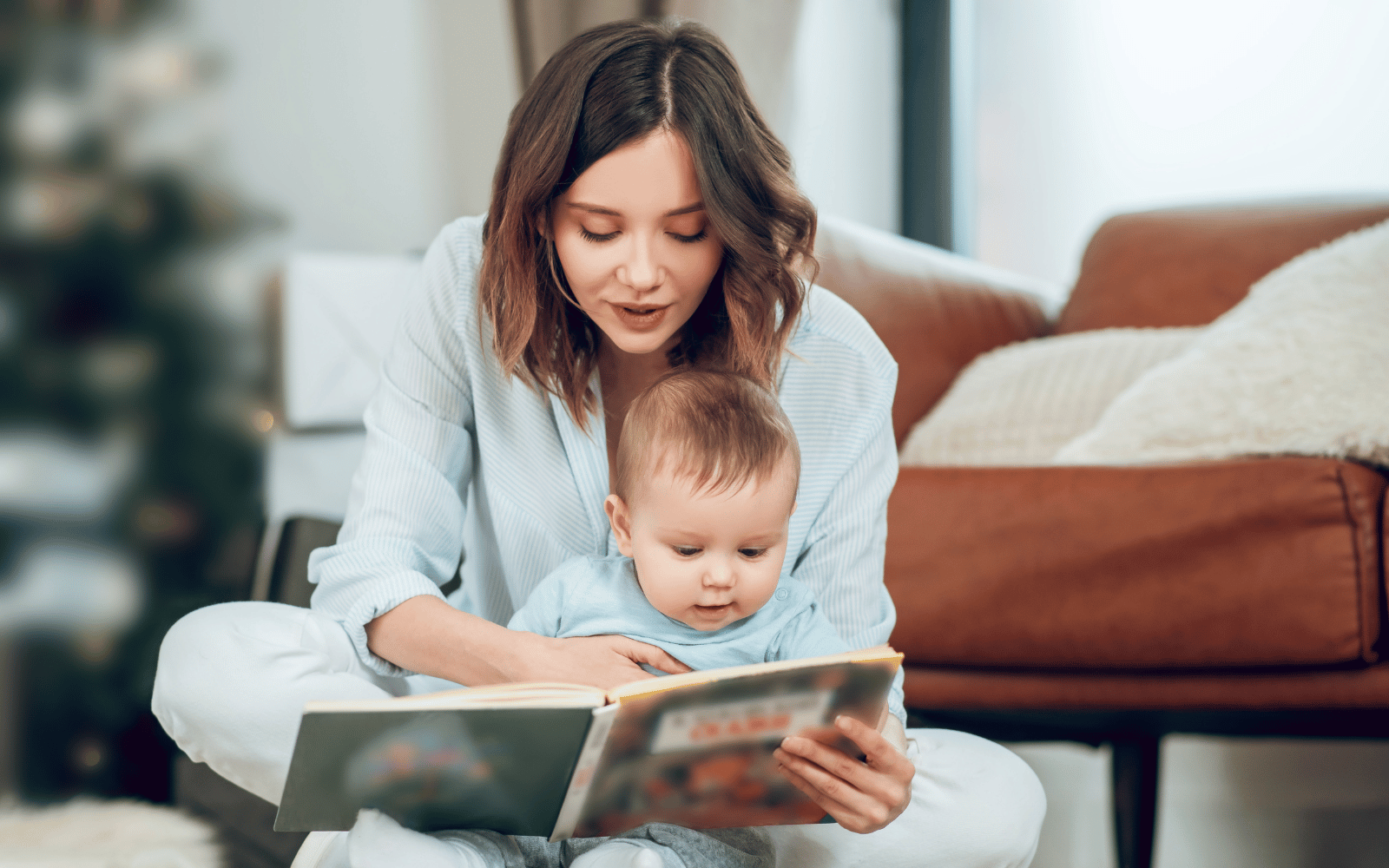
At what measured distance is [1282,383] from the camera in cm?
145

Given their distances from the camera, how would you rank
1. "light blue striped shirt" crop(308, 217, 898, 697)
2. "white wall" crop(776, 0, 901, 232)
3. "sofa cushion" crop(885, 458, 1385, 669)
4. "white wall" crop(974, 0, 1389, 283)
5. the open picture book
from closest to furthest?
the open picture book, "light blue striped shirt" crop(308, 217, 898, 697), "sofa cushion" crop(885, 458, 1385, 669), "white wall" crop(974, 0, 1389, 283), "white wall" crop(776, 0, 901, 232)

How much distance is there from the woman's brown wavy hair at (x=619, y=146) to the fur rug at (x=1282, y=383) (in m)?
0.66

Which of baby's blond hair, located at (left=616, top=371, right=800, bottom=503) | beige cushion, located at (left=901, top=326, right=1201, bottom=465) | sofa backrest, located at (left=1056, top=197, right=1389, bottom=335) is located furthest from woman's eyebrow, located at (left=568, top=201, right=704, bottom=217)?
sofa backrest, located at (left=1056, top=197, right=1389, bottom=335)

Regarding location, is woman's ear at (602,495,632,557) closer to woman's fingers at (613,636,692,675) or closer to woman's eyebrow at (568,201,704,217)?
woman's fingers at (613,636,692,675)

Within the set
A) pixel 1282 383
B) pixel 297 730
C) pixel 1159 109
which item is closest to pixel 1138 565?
pixel 1282 383

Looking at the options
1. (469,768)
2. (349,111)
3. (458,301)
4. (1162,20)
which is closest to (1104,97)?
(1162,20)

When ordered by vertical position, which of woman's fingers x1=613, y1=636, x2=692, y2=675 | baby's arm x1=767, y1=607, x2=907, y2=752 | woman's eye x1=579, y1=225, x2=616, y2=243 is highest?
woman's eye x1=579, y1=225, x2=616, y2=243

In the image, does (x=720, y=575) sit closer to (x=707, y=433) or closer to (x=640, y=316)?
(x=707, y=433)

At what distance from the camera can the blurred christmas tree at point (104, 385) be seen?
1544 millimetres

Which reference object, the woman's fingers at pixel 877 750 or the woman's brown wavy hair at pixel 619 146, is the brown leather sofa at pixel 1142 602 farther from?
the woman's fingers at pixel 877 750

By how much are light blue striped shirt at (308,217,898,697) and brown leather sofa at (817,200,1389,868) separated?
0.30 m

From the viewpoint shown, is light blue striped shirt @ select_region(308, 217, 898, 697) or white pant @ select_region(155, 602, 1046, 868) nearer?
white pant @ select_region(155, 602, 1046, 868)

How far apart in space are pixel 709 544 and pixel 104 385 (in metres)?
1.17

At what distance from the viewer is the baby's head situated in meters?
0.90
